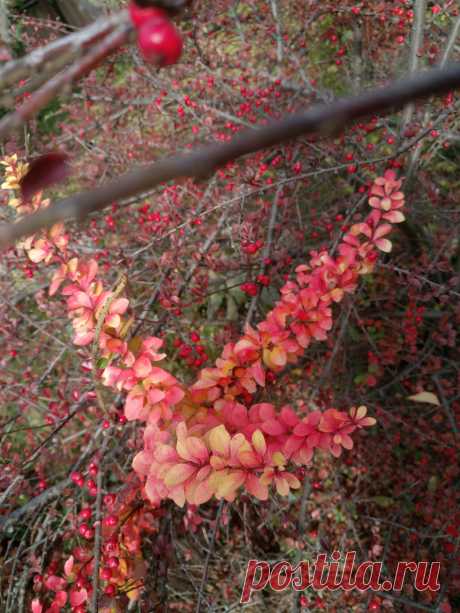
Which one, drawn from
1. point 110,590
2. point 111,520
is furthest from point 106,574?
point 111,520

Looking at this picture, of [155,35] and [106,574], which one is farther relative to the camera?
[106,574]

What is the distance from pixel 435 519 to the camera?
6.26 feet

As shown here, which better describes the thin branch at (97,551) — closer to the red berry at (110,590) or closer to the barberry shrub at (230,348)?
the barberry shrub at (230,348)

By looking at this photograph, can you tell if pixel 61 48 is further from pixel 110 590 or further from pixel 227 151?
pixel 110 590

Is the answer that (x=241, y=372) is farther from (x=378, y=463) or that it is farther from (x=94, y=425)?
(x=378, y=463)

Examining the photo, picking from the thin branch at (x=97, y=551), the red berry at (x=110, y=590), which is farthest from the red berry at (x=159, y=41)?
the red berry at (x=110, y=590)

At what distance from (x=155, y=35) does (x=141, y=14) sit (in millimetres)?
20

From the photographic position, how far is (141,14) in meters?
0.34

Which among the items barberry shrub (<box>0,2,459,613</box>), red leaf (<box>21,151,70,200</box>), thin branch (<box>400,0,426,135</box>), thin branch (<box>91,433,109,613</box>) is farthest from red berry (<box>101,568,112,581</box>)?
thin branch (<box>400,0,426,135</box>)

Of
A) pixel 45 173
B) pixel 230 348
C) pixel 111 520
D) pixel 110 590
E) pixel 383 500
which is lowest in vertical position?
pixel 383 500

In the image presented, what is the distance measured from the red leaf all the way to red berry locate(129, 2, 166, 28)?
14 centimetres

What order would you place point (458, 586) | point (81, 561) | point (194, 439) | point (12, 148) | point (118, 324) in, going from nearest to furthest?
point (194, 439) → point (118, 324) → point (81, 561) → point (458, 586) → point (12, 148)

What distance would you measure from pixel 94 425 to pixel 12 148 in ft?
5.01

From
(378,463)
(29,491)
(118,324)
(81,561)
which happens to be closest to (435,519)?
(378,463)
